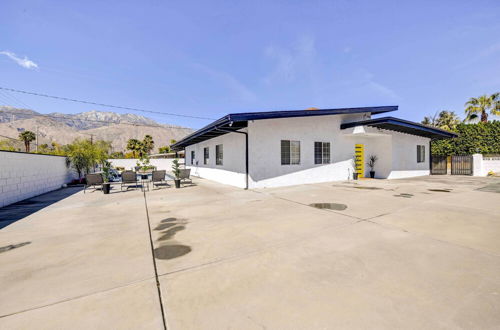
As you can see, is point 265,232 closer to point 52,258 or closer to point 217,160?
point 52,258

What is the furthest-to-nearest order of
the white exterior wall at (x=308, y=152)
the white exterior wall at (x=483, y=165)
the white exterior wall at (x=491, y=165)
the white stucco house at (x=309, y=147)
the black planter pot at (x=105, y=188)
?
1. the white exterior wall at (x=491, y=165)
2. the white exterior wall at (x=483, y=165)
3. the white exterior wall at (x=308, y=152)
4. the white stucco house at (x=309, y=147)
5. the black planter pot at (x=105, y=188)

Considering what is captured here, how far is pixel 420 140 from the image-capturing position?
54.2 feet

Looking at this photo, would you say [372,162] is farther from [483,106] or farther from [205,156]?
[483,106]

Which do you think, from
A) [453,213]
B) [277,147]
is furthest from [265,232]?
[277,147]

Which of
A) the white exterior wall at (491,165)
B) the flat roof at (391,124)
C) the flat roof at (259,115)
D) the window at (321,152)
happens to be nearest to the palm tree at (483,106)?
the white exterior wall at (491,165)

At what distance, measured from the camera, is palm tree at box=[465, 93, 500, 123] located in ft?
82.3

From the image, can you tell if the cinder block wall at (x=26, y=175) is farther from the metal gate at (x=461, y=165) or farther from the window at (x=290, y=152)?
the metal gate at (x=461, y=165)

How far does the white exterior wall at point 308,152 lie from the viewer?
10.6 meters

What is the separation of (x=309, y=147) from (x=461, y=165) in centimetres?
1457

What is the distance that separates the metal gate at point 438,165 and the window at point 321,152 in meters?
12.1

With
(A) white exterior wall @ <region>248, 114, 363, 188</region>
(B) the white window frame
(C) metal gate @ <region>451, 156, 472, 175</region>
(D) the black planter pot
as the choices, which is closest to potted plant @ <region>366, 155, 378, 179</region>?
(A) white exterior wall @ <region>248, 114, 363, 188</region>

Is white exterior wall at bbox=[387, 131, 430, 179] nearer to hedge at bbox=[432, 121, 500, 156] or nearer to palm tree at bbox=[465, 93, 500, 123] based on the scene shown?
hedge at bbox=[432, 121, 500, 156]

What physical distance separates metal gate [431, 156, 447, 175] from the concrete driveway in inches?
619

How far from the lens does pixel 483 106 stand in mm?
26047
